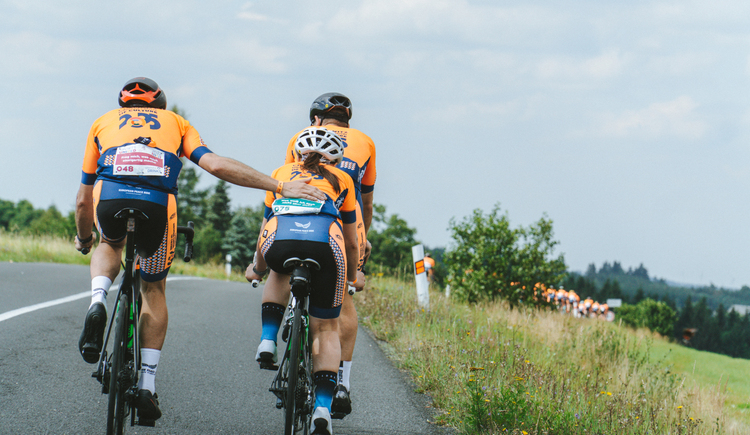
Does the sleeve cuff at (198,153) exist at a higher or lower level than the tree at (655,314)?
higher

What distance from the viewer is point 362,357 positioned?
6820 mm

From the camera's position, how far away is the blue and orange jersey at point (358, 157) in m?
4.36

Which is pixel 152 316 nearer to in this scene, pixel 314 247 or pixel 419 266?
pixel 314 247

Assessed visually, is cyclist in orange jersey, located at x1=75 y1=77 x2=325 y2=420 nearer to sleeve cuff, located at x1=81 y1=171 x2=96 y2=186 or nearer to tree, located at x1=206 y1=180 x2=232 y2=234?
sleeve cuff, located at x1=81 y1=171 x2=96 y2=186

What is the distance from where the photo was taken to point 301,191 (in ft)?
11.2

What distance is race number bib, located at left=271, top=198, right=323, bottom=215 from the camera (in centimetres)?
339

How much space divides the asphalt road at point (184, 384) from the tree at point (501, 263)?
11.9m

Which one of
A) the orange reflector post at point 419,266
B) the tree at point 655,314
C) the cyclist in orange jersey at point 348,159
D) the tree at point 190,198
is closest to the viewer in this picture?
the cyclist in orange jersey at point 348,159

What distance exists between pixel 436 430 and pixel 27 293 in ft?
22.7

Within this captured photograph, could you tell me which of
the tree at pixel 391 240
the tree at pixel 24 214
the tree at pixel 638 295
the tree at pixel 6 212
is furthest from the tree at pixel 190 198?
the tree at pixel 638 295

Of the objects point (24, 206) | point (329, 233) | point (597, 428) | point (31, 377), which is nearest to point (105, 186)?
point (329, 233)

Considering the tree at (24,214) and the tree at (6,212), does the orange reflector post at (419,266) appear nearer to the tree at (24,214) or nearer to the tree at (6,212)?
the tree at (24,214)

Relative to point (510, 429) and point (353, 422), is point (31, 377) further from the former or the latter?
point (510, 429)

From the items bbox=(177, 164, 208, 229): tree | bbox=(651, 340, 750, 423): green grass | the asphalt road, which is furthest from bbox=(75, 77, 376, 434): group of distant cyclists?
bbox=(177, 164, 208, 229): tree
